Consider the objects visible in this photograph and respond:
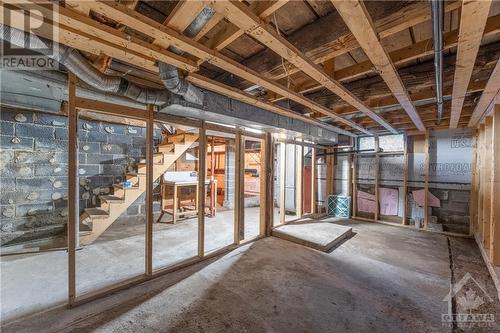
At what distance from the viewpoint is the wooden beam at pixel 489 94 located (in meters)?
1.79

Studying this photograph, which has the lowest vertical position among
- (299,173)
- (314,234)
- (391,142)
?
(314,234)

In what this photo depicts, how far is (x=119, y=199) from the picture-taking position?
142 inches

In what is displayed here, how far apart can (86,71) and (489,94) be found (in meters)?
3.70

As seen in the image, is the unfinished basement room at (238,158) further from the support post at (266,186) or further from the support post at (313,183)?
the support post at (313,183)

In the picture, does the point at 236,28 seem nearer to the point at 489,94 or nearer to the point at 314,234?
the point at 489,94

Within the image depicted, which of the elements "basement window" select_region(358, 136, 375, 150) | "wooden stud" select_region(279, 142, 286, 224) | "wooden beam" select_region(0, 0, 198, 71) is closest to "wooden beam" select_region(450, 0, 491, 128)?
"wooden beam" select_region(0, 0, 198, 71)

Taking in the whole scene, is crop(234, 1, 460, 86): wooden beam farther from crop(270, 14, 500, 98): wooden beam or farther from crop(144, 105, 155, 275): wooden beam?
crop(144, 105, 155, 275): wooden beam

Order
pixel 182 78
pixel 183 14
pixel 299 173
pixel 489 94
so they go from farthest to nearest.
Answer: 1. pixel 299 173
2. pixel 489 94
3. pixel 182 78
4. pixel 183 14

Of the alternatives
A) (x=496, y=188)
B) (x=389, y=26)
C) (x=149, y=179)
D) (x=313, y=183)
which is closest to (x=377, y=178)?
(x=313, y=183)

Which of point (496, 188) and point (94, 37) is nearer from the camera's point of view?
point (94, 37)

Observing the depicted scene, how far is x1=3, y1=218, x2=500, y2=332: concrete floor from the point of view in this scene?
172cm
